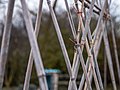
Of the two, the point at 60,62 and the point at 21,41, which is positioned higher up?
the point at 21,41

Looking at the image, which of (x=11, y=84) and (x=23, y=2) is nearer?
(x=23, y=2)

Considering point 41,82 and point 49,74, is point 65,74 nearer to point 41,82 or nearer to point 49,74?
point 49,74

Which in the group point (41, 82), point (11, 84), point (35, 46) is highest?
point (35, 46)

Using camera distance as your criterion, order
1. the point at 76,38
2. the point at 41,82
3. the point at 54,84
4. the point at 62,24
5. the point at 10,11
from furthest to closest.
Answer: the point at 62,24
the point at 54,84
the point at 76,38
the point at 10,11
the point at 41,82

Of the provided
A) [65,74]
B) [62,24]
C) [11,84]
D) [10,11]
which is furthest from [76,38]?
[11,84]

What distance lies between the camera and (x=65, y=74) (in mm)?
12766

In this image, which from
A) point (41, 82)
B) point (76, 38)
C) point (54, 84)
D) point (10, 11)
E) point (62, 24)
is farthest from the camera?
point (62, 24)

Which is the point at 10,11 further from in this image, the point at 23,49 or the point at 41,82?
the point at 23,49

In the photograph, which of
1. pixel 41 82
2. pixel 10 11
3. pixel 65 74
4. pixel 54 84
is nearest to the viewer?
pixel 41 82

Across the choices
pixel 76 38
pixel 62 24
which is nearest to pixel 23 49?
pixel 62 24

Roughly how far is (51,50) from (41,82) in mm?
11795

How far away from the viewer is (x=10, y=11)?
1146 mm

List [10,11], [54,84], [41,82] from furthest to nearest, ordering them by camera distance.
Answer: [54,84] < [10,11] < [41,82]

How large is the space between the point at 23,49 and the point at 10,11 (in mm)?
12253
